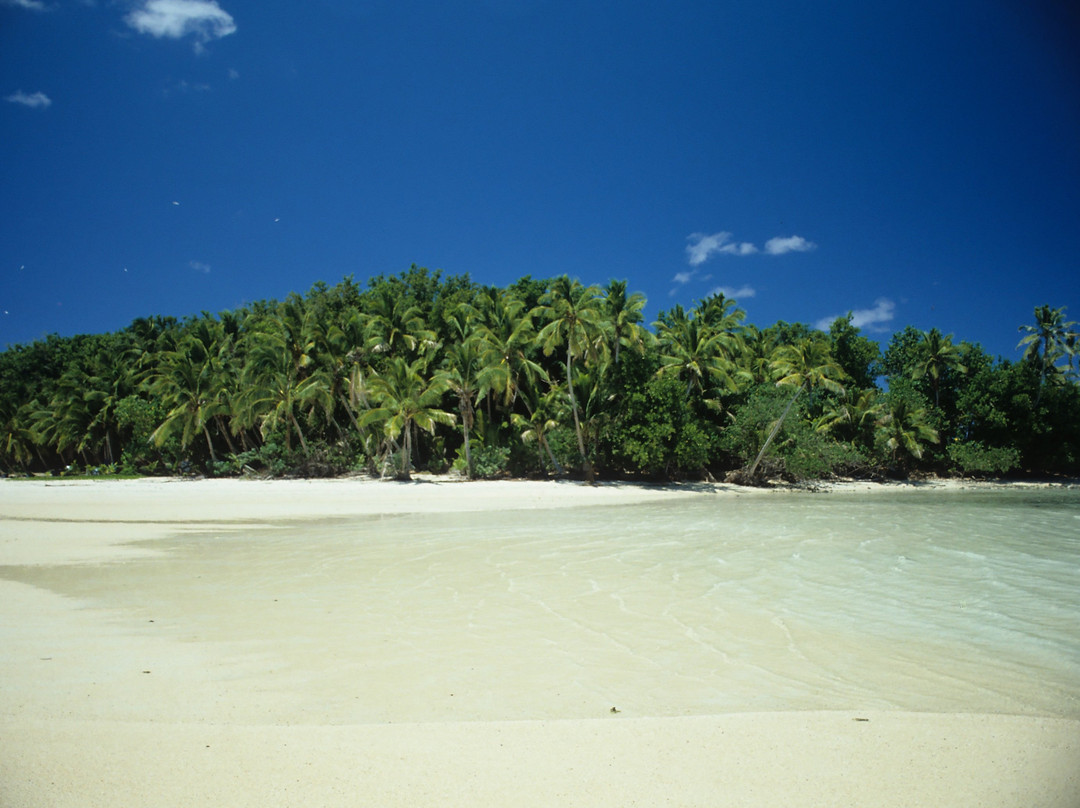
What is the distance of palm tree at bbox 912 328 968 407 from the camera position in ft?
122

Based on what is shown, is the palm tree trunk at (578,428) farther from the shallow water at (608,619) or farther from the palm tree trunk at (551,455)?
the shallow water at (608,619)

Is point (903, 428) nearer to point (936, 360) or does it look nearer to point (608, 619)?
A: point (936, 360)

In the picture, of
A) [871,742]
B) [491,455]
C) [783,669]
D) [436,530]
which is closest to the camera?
[871,742]

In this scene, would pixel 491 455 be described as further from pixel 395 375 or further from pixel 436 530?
pixel 436 530

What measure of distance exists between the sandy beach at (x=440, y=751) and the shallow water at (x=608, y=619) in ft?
0.81

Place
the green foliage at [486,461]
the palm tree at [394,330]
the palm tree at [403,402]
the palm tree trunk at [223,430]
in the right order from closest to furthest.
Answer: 1. the palm tree at [403,402]
2. the green foliage at [486,461]
3. the palm tree at [394,330]
4. the palm tree trunk at [223,430]

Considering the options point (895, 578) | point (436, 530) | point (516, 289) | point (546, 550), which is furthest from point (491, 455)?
point (895, 578)

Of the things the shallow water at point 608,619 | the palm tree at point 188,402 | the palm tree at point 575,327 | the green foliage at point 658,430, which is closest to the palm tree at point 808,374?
the green foliage at point 658,430

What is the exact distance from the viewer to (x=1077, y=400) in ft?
116

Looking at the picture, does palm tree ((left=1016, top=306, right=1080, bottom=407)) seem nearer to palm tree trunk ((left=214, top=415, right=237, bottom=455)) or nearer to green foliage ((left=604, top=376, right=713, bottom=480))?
green foliage ((left=604, top=376, right=713, bottom=480))

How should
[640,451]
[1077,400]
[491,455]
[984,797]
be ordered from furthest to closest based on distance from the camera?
[1077,400] < [491,455] < [640,451] < [984,797]

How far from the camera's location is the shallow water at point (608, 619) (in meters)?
4.33

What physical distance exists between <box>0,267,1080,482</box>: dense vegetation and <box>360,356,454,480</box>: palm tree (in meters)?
0.10

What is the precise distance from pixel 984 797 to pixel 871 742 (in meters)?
0.65
